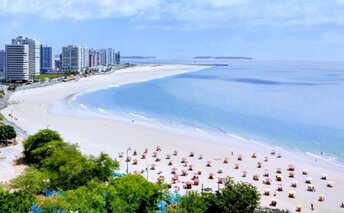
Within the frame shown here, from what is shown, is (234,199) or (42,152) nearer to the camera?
(234,199)

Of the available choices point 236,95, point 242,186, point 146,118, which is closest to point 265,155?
point 242,186

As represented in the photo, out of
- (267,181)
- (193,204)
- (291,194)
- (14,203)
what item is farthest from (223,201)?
(267,181)

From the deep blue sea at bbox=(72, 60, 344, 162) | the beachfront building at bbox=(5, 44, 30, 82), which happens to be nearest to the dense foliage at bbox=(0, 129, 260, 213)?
the deep blue sea at bbox=(72, 60, 344, 162)

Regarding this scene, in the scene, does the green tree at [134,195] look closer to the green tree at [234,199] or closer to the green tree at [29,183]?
the green tree at [234,199]

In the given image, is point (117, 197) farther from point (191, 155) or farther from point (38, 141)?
point (191, 155)

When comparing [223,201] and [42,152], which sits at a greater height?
[223,201]

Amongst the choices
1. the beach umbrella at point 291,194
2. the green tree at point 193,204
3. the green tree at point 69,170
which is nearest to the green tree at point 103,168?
the green tree at point 69,170
